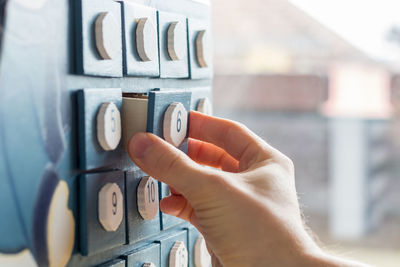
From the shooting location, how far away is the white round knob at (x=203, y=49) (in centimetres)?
58

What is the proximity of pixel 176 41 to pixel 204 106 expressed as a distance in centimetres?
10

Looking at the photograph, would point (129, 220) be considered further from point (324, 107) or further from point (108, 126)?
point (324, 107)

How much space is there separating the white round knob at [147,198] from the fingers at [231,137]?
0.07 m

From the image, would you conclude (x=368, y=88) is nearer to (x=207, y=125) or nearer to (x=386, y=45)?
(x=386, y=45)

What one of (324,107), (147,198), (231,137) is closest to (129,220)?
(147,198)

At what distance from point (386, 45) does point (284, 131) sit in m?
0.79

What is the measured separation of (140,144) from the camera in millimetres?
439

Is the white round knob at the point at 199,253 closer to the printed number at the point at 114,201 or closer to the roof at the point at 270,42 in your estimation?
the printed number at the point at 114,201

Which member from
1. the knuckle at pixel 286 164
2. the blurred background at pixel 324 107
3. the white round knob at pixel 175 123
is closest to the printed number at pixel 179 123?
the white round knob at pixel 175 123

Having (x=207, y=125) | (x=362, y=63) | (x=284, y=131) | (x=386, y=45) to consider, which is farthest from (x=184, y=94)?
(x=284, y=131)

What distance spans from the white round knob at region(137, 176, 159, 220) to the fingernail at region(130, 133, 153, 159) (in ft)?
0.15

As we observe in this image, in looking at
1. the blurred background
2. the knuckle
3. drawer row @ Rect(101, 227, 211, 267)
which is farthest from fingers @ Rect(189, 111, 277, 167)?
the blurred background

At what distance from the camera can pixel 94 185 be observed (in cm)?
42

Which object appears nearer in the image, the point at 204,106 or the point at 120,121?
the point at 120,121
